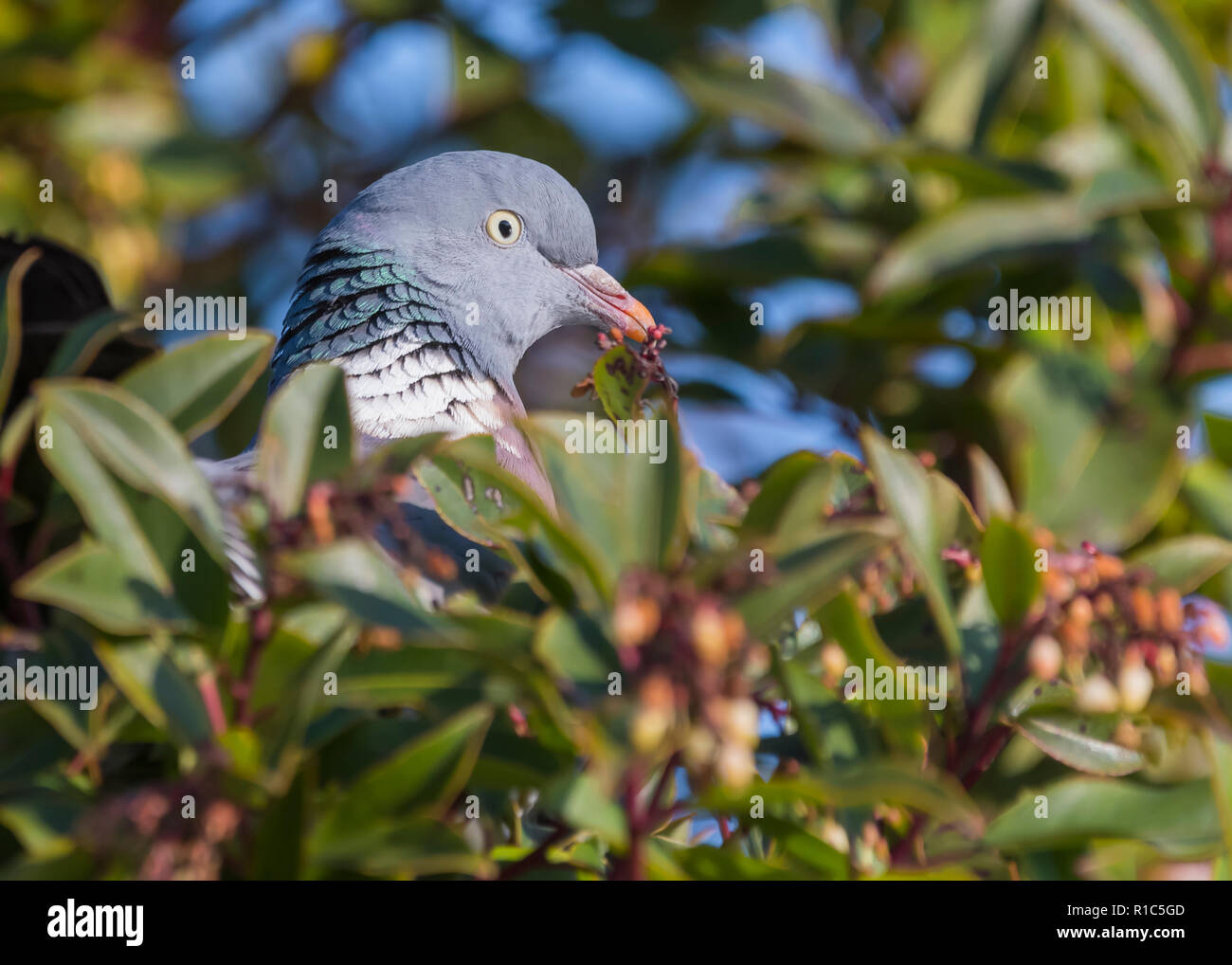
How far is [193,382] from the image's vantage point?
1.65 metres

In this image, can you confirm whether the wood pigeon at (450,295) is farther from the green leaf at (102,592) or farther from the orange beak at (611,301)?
the green leaf at (102,592)

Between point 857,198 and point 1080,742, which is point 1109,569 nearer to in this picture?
point 1080,742

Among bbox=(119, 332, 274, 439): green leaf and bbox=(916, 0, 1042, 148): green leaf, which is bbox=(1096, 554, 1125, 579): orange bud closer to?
bbox=(119, 332, 274, 439): green leaf

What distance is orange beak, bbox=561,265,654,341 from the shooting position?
3.14m

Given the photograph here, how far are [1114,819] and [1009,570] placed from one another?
0.32 metres

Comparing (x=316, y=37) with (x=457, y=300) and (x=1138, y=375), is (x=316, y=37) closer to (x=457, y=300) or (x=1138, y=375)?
(x=457, y=300)

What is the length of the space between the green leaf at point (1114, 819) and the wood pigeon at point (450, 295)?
134 cm

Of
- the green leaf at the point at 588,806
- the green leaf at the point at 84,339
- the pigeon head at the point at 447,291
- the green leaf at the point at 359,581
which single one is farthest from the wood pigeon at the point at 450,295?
the green leaf at the point at 588,806

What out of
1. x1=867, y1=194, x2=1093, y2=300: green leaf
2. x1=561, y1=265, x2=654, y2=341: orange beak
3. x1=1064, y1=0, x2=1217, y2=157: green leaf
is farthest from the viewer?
x1=561, y1=265, x2=654, y2=341: orange beak

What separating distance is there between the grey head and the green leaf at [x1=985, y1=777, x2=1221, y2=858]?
143 cm

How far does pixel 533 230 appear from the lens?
127 inches

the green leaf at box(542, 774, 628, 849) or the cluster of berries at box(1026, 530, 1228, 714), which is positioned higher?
the cluster of berries at box(1026, 530, 1228, 714)

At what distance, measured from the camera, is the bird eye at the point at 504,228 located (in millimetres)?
3166

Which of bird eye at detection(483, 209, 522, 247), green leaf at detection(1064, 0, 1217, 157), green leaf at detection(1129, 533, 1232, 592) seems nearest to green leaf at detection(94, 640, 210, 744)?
green leaf at detection(1129, 533, 1232, 592)
